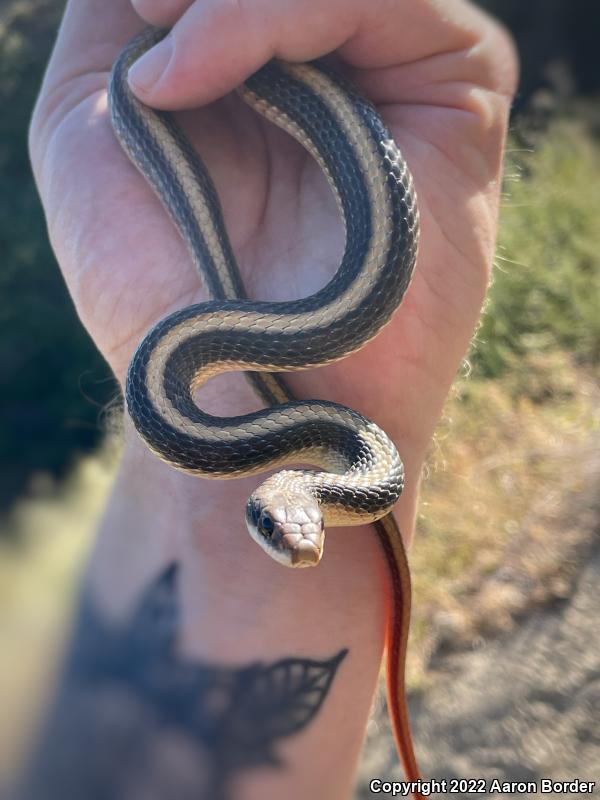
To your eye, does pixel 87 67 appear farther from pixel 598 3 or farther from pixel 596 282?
pixel 598 3

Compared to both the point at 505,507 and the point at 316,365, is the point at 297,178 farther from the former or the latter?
the point at 505,507

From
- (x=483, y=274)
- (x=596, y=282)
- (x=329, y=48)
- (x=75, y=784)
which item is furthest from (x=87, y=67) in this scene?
(x=596, y=282)

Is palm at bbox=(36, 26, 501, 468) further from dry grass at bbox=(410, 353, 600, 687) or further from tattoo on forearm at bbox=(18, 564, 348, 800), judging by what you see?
dry grass at bbox=(410, 353, 600, 687)

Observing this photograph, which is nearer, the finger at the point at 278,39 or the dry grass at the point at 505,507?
the finger at the point at 278,39

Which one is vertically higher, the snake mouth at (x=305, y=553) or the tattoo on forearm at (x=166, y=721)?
the snake mouth at (x=305, y=553)

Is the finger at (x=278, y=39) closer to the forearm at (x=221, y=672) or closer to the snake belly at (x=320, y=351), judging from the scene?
the snake belly at (x=320, y=351)

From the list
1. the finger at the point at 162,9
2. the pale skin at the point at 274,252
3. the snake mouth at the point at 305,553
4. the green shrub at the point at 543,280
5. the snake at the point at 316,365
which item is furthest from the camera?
the green shrub at the point at 543,280

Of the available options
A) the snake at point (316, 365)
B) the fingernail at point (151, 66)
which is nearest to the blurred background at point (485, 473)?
the snake at point (316, 365)

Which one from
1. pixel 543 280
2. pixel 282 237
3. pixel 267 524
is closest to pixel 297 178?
pixel 282 237
